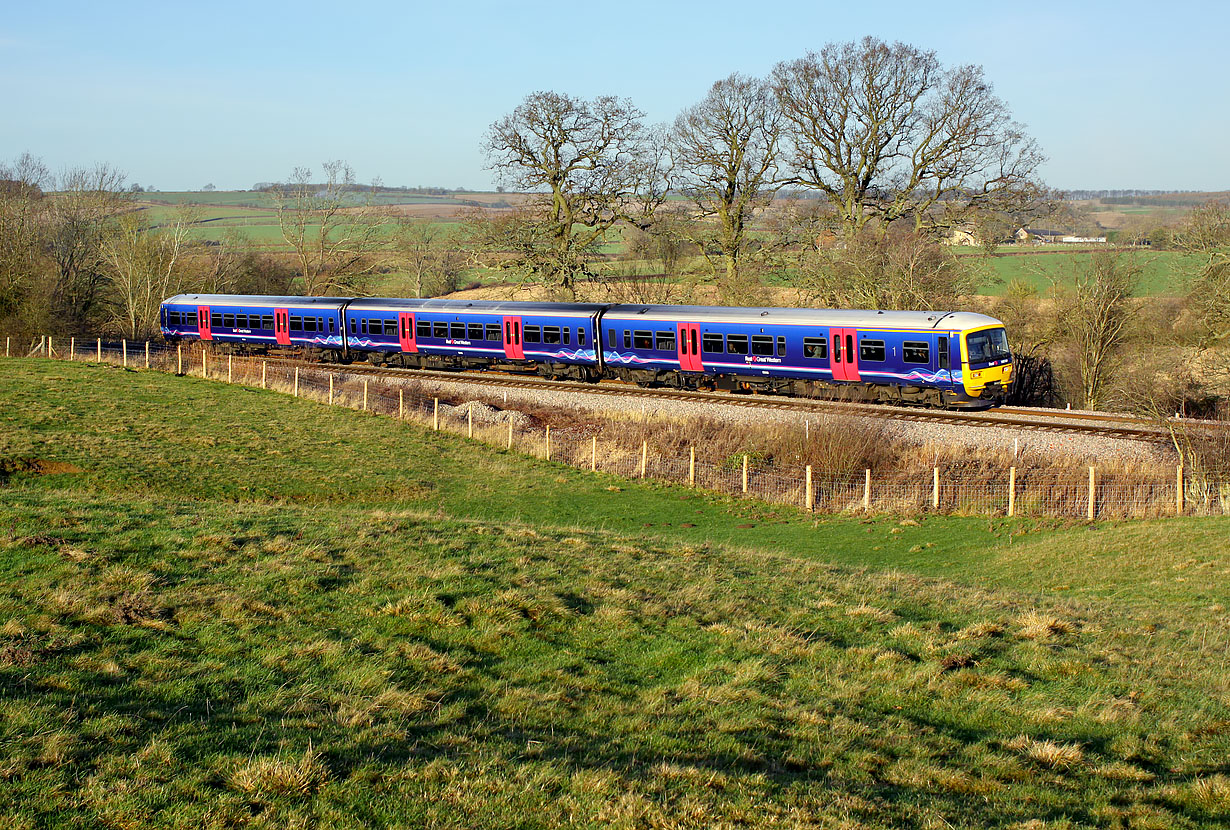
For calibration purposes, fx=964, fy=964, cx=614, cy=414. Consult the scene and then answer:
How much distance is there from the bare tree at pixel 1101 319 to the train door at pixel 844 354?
12.2 metres

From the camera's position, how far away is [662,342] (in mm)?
32906

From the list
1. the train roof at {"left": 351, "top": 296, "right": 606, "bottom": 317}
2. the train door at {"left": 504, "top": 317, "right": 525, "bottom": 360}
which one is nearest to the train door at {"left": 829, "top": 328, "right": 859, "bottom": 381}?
the train roof at {"left": 351, "top": 296, "right": 606, "bottom": 317}

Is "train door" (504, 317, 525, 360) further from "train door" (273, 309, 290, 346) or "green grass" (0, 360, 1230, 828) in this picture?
"green grass" (0, 360, 1230, 828)

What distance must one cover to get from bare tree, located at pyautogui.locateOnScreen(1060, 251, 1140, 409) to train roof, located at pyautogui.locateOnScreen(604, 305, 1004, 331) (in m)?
8.07

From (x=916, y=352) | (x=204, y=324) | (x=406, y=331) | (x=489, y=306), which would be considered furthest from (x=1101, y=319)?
(x=204, y=324)

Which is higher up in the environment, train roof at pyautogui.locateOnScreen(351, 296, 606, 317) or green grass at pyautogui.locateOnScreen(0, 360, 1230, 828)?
train roof at pyautogui.locateOnScreen(351, 296, 606, 317)

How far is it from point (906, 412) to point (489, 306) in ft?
57.2

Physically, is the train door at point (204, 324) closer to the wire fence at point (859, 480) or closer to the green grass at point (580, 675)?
the wire fence at point (859, 480)

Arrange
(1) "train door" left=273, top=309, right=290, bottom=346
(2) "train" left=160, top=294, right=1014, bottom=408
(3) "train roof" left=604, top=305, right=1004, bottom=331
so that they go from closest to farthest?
(3) "train roof" left=604, top=305, right=1004, bottom=331 → (2) "train" left=160, top=294, right=1014, bottom=408 → (1) "train door" left=273, top=309, right=290, bottom=346

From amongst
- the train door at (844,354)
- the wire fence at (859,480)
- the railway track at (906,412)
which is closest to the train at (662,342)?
the train door at (844,354)

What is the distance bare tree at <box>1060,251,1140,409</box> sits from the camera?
35719 mm

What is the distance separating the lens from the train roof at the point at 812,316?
27.6 metres

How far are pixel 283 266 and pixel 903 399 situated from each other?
177 feet

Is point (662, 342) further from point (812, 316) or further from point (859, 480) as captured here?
point (859, 480)
